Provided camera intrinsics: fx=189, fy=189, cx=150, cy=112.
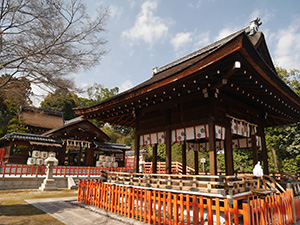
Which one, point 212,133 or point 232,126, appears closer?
point 212,133

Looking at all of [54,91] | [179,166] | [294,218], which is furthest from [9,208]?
[179,166]

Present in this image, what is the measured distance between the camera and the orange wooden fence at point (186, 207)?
3691mm

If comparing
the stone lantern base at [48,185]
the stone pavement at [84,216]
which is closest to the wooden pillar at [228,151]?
the stone pavement at [84,216]

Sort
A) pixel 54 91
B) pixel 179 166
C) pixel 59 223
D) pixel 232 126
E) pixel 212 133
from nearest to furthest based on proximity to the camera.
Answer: pixel 59 223, pixel 212 133, pixel 232 126, pixel 54 91, pixel 179 166

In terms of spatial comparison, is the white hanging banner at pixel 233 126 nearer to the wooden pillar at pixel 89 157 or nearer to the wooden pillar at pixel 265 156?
the wooden pillar at pixel 265 156

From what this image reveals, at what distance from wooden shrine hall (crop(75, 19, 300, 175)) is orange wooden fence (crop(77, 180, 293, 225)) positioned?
1.78 metres

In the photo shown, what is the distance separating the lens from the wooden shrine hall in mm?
5113

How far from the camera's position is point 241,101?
805cm

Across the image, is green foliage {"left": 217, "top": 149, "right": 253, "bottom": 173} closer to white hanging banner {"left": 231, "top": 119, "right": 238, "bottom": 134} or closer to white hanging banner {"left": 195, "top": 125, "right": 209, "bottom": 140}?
white hanging banner {"left": 231, "top": 119, "right": 238, "bottom": 134}

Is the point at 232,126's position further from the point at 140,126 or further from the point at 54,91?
the point at 54,91

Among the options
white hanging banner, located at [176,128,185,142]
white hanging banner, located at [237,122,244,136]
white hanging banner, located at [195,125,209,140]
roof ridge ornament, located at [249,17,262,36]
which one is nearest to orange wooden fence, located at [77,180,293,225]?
white hanging banner, located at [195,125,209,140]

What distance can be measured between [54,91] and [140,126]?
413cm

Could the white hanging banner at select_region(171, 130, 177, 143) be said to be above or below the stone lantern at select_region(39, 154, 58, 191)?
above

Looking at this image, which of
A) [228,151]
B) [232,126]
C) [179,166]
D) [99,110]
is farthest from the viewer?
[179,166]
